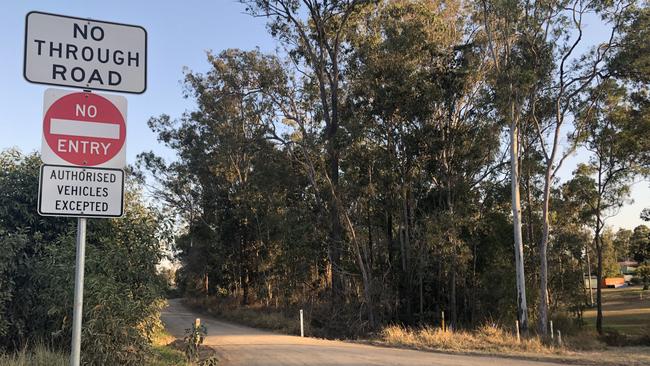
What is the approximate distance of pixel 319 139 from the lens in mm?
29266

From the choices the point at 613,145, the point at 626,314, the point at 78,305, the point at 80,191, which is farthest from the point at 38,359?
the point at 626,314

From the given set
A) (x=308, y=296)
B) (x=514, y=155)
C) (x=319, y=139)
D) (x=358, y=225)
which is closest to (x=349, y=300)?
(x=358, y=225)

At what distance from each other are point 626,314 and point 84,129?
6445cm

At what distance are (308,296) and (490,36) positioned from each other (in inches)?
828

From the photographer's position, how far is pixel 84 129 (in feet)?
12.8

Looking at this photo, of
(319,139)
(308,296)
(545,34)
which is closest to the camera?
(545,34)

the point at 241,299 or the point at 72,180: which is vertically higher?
the point at 72,180

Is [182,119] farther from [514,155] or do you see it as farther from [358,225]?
[514,155]

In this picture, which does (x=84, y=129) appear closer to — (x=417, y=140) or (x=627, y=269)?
(x=417, y=140)

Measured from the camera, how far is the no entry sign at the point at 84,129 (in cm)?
377

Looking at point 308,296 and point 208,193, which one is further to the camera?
point 208,193

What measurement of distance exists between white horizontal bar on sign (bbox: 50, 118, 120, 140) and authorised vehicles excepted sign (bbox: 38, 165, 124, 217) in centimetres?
26

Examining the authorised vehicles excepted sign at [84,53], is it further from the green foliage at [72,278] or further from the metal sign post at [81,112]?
the green foliage at [72,278]

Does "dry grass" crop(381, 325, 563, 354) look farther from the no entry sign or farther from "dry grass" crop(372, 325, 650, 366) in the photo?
the no entry sign
